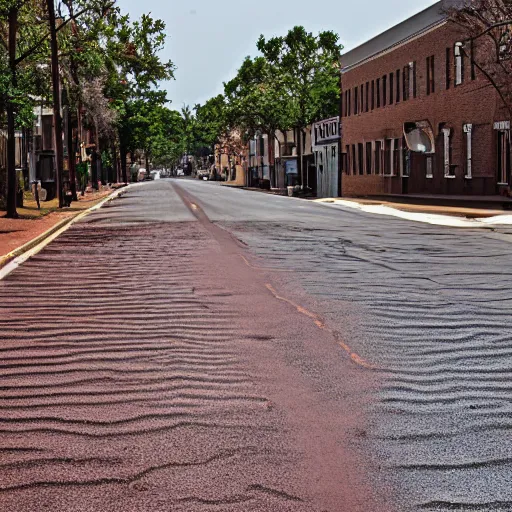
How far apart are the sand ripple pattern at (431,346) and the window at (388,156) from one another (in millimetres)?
35674

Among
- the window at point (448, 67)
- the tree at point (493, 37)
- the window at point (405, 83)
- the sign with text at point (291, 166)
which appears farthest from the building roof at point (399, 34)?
the sign with text at point (291, 166)

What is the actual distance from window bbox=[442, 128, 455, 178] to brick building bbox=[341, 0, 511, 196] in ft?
0.14

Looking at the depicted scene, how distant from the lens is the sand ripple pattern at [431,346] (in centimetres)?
537

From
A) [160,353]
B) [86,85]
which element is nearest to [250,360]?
[160,353]

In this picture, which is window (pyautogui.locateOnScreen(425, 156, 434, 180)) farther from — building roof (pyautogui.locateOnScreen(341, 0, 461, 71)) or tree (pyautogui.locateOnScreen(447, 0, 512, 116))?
tree (pyautogui.locateOnScreen(447, 0, 512, 116))

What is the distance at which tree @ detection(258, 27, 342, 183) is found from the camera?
8275 cm

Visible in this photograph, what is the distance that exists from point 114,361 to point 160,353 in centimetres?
47

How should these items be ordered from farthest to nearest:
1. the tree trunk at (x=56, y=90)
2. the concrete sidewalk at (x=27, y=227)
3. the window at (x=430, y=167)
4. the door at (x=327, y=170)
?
the door at (x=327, y=170) → the window at (x=430, y=167) → the tree trunk at (x=56, y=90) → the concrete sidewalk at (x=27, y=227)

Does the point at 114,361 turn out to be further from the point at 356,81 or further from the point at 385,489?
the point at 356,81

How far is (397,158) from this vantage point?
55.4 meters

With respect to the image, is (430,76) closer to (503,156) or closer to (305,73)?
(503,156)

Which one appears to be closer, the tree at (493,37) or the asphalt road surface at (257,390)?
the asphalt road surface at (257,390)

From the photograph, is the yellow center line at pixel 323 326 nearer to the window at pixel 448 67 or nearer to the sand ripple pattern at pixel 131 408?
the sand ripple pattern at pixel 131 408

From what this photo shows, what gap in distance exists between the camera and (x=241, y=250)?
19.6 metres
